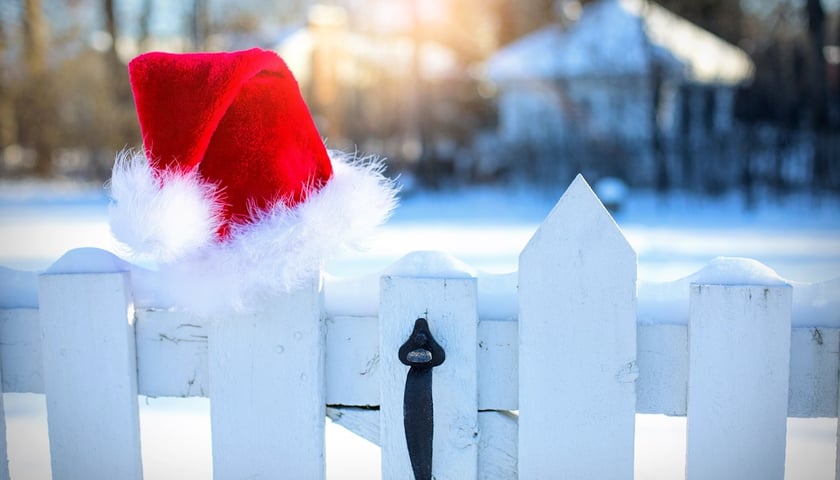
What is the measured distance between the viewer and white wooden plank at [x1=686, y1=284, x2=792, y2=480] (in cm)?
117

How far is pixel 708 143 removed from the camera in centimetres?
898

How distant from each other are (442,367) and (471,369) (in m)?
0.05

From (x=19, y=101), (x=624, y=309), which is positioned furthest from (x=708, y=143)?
(x=19, y=101)

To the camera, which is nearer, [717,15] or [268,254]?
[268,254]

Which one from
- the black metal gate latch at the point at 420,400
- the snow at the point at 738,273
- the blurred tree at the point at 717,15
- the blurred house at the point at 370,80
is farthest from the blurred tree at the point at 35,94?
the snow at the point at 738,273

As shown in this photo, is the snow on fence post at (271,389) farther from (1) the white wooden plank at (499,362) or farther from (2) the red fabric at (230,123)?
(1) the white wooden plank at (499,362)

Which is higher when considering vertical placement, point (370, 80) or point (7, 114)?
point (370, 80)

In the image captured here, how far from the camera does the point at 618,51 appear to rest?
12844 mm

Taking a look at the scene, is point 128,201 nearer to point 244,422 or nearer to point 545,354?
point 244,422

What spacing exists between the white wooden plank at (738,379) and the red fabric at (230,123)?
30.3 inches

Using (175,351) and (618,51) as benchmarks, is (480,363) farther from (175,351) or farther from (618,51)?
(618,51)

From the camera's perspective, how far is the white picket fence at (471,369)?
46.6 inches

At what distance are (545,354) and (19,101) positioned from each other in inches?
762

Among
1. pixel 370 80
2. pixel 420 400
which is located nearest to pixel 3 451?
pixel 420 400
